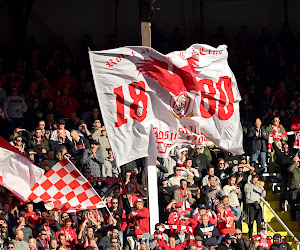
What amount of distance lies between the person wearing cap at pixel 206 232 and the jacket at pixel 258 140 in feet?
13.1

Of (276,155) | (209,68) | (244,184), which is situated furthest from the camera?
(276,155)

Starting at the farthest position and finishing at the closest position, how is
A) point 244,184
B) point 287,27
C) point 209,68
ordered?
point 287,27 → point 244,184 → point 209,68

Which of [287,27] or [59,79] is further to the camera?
[287,27]

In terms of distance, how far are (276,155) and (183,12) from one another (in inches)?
288

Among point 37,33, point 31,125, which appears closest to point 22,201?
point 31,125

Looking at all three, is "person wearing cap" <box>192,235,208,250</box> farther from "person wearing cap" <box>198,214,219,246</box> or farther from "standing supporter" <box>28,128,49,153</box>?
"standing supporter" <box>28,128,49,153</box>

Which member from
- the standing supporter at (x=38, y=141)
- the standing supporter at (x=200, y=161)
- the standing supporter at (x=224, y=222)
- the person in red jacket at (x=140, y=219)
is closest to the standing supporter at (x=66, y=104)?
the standing supporter at (x=38, y=141)

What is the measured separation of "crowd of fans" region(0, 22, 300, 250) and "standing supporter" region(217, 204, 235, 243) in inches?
0.9

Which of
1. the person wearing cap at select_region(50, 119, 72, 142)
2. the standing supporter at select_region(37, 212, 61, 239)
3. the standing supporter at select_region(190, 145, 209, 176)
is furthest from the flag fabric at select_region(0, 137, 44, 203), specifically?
the standing supporter at select_region(190, 145, 209, 176)

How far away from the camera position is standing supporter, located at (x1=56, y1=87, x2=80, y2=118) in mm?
24250

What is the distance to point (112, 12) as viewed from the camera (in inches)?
1151

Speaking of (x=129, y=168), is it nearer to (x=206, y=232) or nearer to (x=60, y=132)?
(x=60, y=132)

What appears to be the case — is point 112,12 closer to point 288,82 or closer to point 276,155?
point 288,82

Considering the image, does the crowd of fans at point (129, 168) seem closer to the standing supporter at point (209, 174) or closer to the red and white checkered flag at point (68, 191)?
the standing supporter at point (209, 174)
